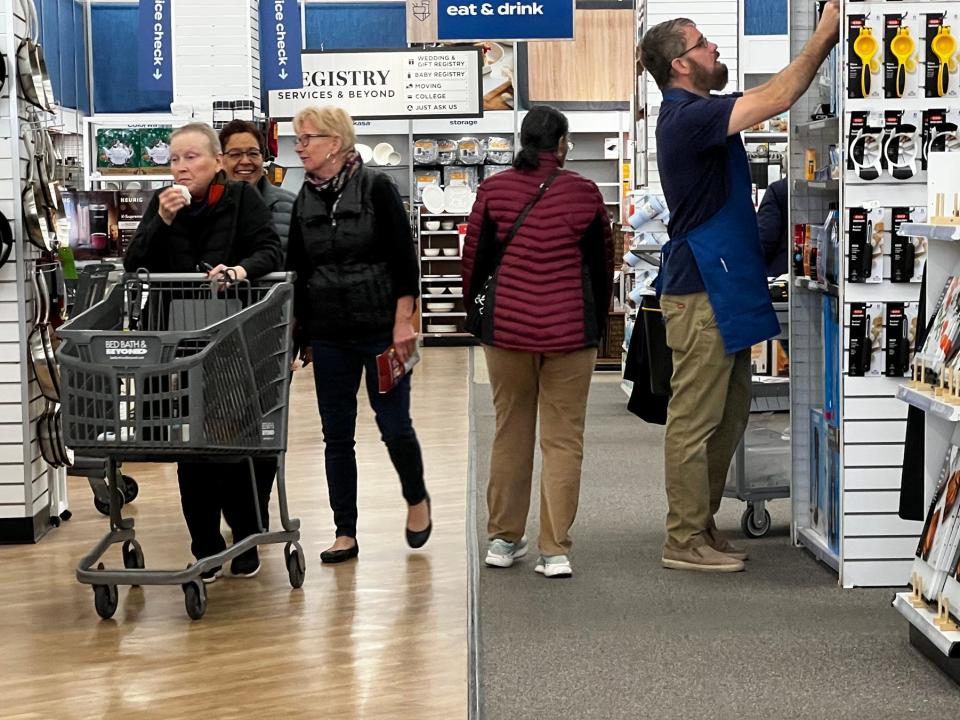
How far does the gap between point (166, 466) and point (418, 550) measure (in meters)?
2.93

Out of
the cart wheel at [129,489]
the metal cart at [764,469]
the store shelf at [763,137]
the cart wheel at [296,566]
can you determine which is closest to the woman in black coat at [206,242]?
the cart wheel at [296,566]

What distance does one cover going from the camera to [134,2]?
2158 cm

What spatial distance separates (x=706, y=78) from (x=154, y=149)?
606 centimetres

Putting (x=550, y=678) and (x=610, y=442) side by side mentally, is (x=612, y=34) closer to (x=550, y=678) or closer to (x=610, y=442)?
(x=610, y=442)

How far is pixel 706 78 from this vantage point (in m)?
5.11

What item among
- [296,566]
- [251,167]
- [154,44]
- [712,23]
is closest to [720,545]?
[296,566]

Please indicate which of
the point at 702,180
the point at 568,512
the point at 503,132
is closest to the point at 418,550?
the point at 568,512

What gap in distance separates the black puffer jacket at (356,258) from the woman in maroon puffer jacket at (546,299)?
Answer: 27 cm

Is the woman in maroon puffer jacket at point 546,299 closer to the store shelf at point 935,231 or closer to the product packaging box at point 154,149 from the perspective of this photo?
the store shelf at point 935,231

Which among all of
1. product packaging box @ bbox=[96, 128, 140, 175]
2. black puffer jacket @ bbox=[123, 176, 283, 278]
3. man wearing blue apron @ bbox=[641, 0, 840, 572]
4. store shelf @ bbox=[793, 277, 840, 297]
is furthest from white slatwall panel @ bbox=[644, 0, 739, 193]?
black puffer jacket @ bbox=[123, 176, 283, 278]

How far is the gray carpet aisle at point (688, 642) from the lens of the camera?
3.75 m

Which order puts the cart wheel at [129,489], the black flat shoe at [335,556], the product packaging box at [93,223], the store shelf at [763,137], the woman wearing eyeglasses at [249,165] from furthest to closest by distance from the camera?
the store shelf at [763,137] < the product packaging box at [93,223] < the cart wheel at [129,489] < the woman wearing eyeglasses at [249,165] < the black flat shoe at [335,556]

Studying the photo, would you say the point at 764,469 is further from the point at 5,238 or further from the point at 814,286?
the point at 5,238

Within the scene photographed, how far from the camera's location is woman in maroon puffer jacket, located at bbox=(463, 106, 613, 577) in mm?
5109
